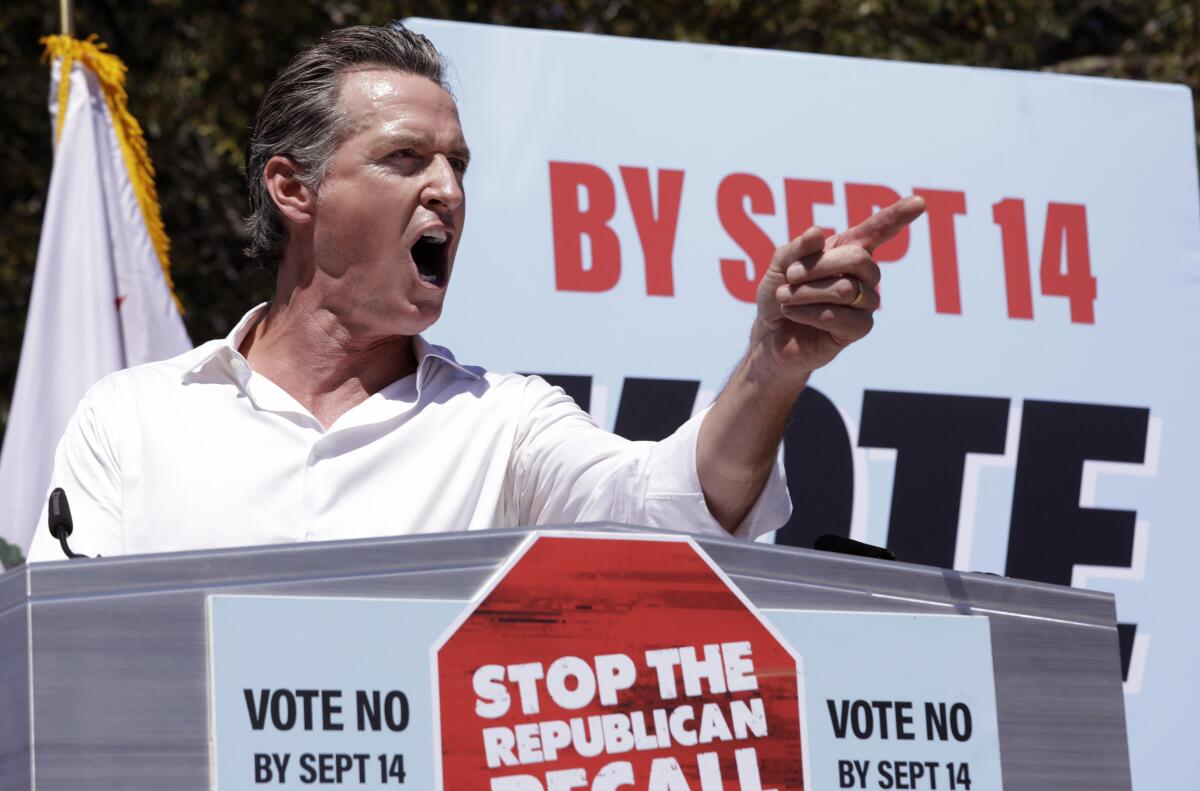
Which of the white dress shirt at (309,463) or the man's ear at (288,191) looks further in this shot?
the man's ear at (288,191)

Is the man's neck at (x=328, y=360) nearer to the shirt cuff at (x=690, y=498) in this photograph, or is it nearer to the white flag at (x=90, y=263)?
the shirt cuff at (x=690, y=498)

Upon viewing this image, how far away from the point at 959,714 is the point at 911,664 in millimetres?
67

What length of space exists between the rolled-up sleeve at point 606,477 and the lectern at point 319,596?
0.90 ft

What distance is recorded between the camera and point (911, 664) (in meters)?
1.51

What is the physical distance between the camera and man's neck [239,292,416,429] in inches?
91.9

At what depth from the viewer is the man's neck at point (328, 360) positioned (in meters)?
2.33

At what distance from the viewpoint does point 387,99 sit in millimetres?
2324

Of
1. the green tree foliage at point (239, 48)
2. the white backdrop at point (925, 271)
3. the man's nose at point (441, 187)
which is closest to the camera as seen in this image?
the man's nose at point (441, 187)

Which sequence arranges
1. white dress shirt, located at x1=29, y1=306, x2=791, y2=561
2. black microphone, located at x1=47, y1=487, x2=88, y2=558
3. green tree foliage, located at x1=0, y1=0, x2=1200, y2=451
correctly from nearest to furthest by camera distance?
black microphone, located at x1=47, y1=487, x2=88, y2=558
white dress shirt, located at x1=29, y1=306, x2=791, y2=561
green tree foliage, located at x1=0, y1=0, x2=1200, y2=451

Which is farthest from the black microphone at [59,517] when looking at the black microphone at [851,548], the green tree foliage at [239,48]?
the green tree foliage at [239,48]

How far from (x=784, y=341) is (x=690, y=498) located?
0.79 feet

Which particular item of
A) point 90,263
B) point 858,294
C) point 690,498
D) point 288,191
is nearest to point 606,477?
point 690,498

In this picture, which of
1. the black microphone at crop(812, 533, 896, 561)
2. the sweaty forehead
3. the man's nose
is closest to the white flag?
the sweaty forehead

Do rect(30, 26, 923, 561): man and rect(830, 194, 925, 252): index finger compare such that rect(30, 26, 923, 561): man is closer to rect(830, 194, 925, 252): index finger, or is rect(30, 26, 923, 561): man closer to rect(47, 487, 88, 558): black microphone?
rect(830, 194, 925, 252): index finger
